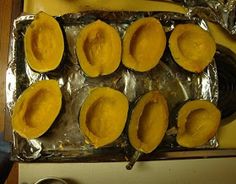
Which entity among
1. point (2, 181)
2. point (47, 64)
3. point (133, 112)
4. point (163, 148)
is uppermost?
point (47, 64)

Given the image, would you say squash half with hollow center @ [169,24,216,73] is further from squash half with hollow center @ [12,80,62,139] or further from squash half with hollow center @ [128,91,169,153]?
squash half with hollow center @ [12,80,62,139]

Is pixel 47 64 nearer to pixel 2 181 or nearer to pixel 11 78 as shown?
pixel 11 78

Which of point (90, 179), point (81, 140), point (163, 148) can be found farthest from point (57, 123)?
point (163, 148)

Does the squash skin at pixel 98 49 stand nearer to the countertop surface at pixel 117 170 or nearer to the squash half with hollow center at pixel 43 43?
the squash half with hollow center at pixel 43 43

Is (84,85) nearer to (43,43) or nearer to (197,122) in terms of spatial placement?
(43,43)

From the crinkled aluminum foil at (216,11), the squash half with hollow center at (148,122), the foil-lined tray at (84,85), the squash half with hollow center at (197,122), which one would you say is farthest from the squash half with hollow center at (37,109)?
the crinkled aluminum foil at (216,11)

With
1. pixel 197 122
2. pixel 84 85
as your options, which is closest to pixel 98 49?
pixel 84 85

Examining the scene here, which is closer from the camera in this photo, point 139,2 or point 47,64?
point 47,64
